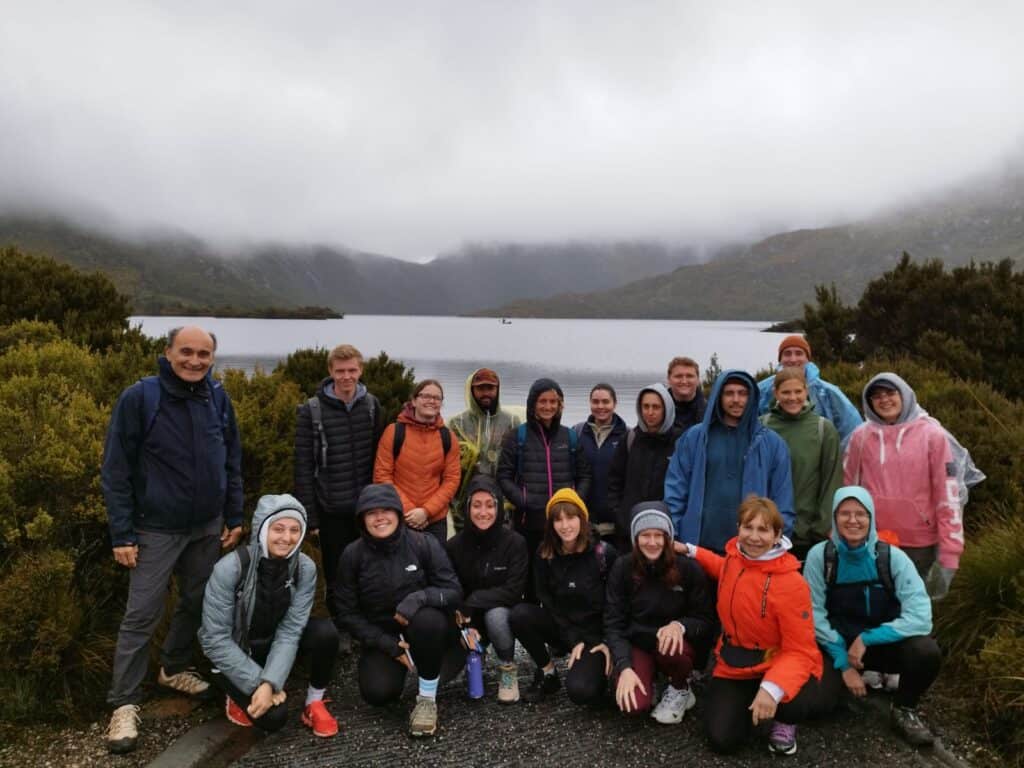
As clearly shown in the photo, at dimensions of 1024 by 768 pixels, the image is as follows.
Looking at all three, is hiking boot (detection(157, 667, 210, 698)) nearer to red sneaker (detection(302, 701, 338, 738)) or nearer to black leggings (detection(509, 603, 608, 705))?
red sneaker (detection(302, 701, 338, 738))

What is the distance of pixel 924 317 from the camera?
1350 cm

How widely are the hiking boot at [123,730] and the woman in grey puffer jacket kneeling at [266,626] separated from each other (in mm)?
440

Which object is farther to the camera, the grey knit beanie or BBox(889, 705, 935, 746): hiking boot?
the grey knit beanie

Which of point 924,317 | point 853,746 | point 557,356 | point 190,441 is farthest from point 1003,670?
point 557,356

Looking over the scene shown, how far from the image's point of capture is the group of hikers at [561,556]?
364 centimetres

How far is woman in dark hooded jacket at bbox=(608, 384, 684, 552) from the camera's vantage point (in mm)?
4758

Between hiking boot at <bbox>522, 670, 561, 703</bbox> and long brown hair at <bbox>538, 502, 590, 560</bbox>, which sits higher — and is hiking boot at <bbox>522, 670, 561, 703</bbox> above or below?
below

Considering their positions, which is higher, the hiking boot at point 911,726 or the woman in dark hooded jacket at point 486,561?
the woman in dark hooded jacket at point 486,561

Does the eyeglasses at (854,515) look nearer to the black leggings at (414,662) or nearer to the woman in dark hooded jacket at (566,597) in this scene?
the woman in dark hooded jacket at (566,597)

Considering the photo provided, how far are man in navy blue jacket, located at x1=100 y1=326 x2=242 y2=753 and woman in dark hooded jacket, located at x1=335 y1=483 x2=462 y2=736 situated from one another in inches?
34.2

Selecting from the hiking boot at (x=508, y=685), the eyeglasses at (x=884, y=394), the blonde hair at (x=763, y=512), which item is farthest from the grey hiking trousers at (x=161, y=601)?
the eyeglasses at (x=884, y=394)

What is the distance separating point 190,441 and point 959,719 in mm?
4567

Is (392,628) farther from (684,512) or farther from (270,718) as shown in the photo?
(684,512)

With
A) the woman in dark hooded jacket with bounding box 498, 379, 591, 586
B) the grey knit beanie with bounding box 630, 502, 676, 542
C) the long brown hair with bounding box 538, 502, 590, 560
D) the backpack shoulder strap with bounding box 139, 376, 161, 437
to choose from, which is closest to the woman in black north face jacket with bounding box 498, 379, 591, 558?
the woman in dark hooded jacket with bounding box 498, 379, 591, 586
